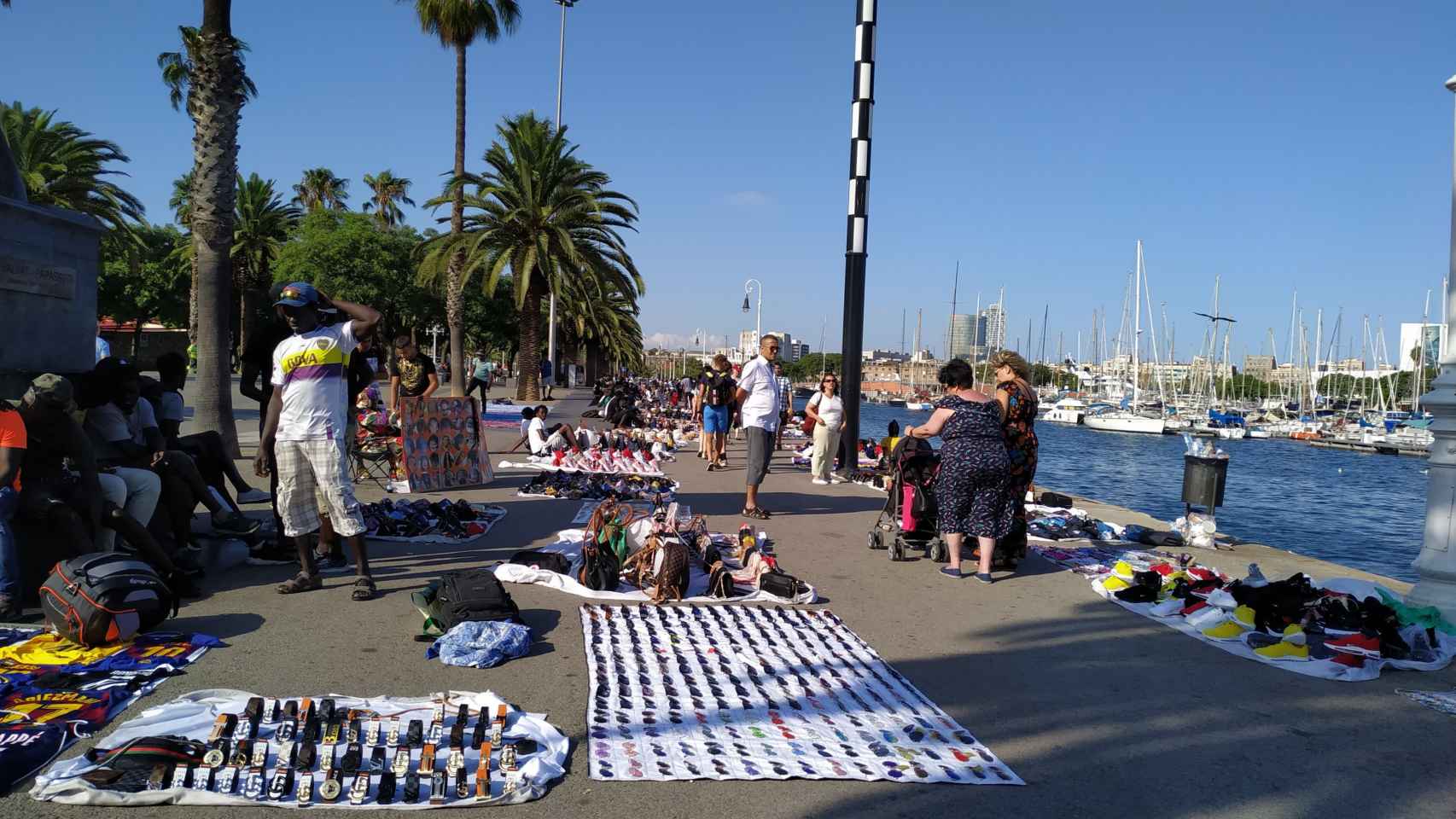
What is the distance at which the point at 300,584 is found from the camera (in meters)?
6.22

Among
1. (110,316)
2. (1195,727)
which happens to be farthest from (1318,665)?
(110,316)

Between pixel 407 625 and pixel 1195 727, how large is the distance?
4378mm

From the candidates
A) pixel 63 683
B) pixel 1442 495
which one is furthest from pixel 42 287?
pixel 1442 495

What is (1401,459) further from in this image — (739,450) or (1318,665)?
(1318,665)

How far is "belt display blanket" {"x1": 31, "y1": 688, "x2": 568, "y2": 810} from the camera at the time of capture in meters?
3.28

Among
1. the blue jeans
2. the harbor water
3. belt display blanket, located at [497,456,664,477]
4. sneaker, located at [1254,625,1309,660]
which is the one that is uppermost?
the blue jeans

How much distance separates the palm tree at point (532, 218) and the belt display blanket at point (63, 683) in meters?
22.2

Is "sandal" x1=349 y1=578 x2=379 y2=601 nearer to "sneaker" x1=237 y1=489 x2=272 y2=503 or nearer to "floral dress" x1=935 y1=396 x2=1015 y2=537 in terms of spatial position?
"sneaker" x1=237 y1=489 x2=272 y2=503

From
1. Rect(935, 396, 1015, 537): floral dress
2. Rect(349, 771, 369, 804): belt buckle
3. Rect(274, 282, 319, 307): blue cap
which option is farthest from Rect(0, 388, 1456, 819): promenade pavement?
Rect(274, 282, 319, 307): blue cap

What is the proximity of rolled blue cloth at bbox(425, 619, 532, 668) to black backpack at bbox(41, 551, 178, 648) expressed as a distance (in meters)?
1.52

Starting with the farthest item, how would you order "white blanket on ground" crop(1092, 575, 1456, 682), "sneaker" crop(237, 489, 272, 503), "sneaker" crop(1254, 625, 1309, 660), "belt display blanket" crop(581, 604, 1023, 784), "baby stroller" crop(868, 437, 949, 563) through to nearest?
1. "sneaker" crop(237, 489, 272, 503)
2. "baby stroller" crop(868, 437, 949, 563)
3. "sneaker" crop(1254, 625, 1309, 660)
4. "white blanket on ground" crop(1092, 575, 1456, 682)
5. "belt display blanket" crop(581, 604, 1023, 784)

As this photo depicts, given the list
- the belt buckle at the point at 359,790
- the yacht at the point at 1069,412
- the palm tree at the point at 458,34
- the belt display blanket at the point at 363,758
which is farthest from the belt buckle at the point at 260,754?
the yacht at the point at 1069,412

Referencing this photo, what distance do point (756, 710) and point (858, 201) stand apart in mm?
10675

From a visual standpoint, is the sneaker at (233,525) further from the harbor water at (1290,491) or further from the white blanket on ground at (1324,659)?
the harbor water at (1290,491)
